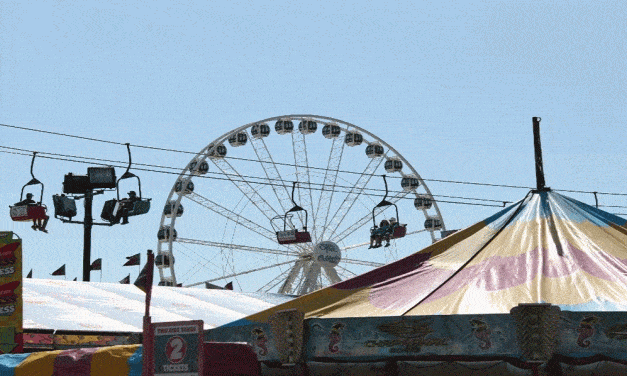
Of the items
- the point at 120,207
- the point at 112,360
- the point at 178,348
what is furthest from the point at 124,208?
the point at 178,348

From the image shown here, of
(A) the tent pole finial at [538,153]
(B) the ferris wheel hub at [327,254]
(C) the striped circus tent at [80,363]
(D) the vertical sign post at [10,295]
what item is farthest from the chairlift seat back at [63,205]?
(B) the ferris wheel hub at [327,254]

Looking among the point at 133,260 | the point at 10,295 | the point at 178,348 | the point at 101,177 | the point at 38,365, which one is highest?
the point at 101,177

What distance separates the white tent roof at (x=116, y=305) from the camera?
738 inches

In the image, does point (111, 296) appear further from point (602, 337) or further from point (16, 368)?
point (602, 337)

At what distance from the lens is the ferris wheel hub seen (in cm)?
3794

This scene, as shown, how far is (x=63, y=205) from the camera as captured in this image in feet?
76.7

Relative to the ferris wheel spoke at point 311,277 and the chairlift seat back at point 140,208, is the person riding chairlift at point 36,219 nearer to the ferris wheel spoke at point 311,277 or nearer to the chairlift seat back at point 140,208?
the chairlift seat back at point 140,208

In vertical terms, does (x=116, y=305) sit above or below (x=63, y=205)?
below

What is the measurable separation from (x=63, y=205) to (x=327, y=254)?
1605 cm

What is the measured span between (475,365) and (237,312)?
1248 centimetres

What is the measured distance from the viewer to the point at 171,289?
2375 cm

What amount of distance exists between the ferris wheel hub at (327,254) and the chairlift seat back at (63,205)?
15473 millimetres

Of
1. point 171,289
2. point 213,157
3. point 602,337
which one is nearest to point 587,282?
point 602,337

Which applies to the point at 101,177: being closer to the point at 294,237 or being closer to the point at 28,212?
the point at 28,212
